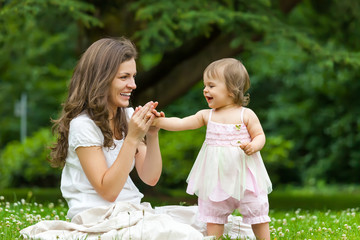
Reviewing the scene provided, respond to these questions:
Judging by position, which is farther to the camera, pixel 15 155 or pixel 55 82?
pixel 55 82

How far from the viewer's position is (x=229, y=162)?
3836mm

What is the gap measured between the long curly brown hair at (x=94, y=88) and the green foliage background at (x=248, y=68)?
2.80m

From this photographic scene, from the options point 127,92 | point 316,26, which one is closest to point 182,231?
point 127,92

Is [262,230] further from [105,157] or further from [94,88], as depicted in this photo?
[94,88]

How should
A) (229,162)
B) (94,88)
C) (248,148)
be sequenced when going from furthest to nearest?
1. (94,88)
2. (229,162)
3. (248,148)

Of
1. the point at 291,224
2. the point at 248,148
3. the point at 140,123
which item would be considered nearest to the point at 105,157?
the point at 140,123

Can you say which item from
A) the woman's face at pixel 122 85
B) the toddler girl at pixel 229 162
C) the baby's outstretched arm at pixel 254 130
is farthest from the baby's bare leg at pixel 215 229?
the woman's face at pixel 122 85

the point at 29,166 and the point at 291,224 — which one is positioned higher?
the point at 29,166

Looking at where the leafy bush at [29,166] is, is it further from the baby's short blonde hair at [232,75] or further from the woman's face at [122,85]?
the baby's short blonde hair at [232,75]

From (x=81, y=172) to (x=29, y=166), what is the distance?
38.5 feet

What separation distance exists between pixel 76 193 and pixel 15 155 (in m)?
11.7

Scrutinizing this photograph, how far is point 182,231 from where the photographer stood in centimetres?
360

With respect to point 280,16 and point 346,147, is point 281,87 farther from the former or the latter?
point 280,16

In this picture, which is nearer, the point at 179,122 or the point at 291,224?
the point at 179,122
